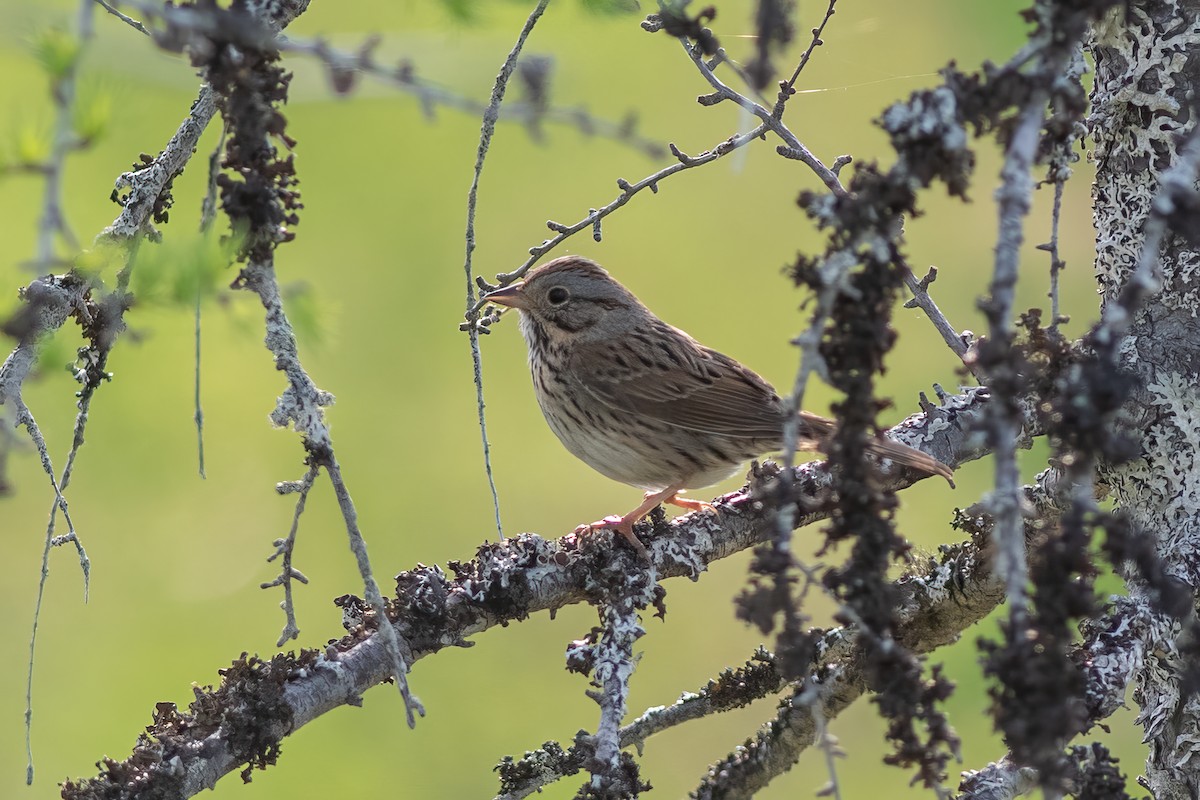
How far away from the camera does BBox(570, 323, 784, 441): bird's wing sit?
181 inches

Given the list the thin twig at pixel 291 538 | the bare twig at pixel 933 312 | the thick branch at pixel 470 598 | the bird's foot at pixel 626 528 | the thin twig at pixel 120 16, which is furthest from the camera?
the bird's foot at pixel 626 528

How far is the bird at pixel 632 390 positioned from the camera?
4.61 m

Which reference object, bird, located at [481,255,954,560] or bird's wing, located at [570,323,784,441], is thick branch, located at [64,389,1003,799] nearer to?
bird, located at [481,255,954,560]

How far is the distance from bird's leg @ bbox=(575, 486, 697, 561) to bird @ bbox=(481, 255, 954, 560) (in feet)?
0.06

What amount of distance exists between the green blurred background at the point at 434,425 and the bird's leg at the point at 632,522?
57.9 inches

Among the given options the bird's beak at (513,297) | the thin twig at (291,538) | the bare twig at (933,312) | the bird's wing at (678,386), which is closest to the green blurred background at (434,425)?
A: the bird's beak at (513,297)

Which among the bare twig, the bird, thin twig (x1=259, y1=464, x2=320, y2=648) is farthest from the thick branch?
the bird

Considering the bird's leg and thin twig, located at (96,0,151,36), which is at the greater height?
thin twig, located at (96,0,151,36)

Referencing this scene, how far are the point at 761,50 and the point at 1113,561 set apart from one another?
86 cm

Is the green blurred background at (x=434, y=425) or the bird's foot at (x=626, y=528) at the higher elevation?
the green blurred background at (x=434, y=425)

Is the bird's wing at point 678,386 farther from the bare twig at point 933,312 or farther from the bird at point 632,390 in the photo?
the bare twig at point 933,312

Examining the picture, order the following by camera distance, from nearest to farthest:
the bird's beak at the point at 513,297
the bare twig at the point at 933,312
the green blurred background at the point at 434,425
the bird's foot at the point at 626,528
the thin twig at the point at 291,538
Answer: the thin twig at the point at 291,538, the bare twig at the point at 933,312, the bird's foot at the point at 626,528, the bird's beak at the point at 513,297, the green blurred background at the point at 434,425

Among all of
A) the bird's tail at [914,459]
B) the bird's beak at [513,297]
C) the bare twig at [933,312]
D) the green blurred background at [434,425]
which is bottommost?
the bird's tail at [914,459]

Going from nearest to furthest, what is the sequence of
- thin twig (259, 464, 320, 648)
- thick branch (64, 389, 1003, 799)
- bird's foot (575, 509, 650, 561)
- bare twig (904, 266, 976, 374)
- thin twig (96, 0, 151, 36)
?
thin twig (259, 464, 320, 648) < thick branch (64, 389, 1003, 799) < thin twig (96, 0, 151, 36) < bare twig (904, 266, 976, 374) < bird's foot (575, 509, 650, 561)
